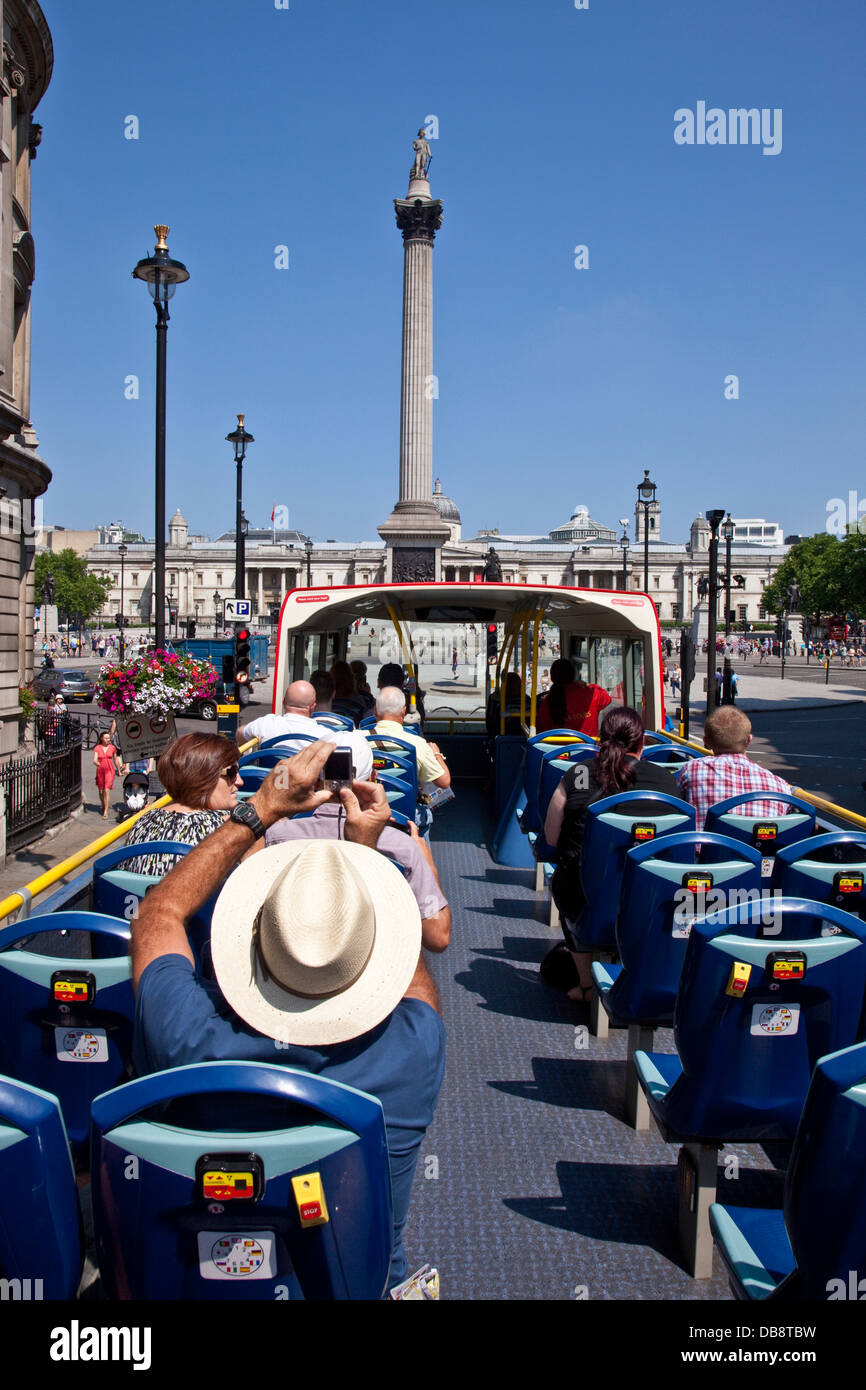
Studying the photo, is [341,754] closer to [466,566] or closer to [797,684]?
[797,684]

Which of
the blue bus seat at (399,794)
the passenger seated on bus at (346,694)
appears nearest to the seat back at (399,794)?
the blue bus seat at (399,794)

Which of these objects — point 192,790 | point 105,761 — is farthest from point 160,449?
point 192,790

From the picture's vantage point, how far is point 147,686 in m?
12.5

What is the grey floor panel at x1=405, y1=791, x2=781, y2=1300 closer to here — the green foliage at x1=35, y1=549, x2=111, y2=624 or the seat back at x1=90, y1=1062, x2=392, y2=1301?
the seat back at x1=90, y1=1062, x2=392, y2=1301

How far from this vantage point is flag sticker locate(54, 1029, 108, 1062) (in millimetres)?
3291

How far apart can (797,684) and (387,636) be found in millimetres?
48928

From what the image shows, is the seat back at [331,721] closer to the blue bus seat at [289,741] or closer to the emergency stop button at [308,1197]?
the blue bus seat at [289,741]

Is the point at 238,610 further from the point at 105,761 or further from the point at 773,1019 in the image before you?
the point at 773,1019

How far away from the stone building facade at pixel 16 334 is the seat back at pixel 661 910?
1853cm

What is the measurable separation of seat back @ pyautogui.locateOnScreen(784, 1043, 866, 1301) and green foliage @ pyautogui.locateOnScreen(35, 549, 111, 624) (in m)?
122

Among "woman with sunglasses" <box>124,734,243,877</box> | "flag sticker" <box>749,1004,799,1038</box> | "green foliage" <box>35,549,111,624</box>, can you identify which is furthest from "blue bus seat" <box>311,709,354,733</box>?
"green foliage" <box>35,549,111,624</box>

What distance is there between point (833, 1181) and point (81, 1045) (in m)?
2.17

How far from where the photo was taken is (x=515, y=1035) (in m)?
5.89

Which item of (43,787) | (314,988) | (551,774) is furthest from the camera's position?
(43,787)
